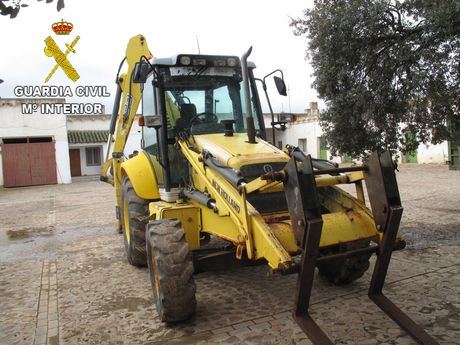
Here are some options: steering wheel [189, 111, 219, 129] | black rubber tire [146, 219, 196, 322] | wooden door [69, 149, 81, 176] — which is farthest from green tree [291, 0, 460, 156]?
wooden door [69, 149, 81, 176]

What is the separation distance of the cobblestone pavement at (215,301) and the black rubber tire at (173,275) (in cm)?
21

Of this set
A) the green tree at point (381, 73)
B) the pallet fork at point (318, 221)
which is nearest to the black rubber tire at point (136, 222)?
the pallet fork at point (318, 221)

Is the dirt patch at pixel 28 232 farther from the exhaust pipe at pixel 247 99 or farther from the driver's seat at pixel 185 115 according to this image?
the exhaust pipe at pixel 247 99

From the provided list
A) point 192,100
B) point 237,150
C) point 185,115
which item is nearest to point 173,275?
point 237,150

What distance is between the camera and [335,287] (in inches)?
207

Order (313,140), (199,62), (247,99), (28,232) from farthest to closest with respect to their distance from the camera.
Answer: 1. (313,140)
2. (28,232)
3. (199,62)
4. (247,99)

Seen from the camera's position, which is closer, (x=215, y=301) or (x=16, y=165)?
(x=215, y=301)

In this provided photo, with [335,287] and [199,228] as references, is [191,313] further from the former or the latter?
[335,287]

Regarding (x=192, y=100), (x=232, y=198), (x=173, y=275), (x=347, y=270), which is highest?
(x=192, y=100)

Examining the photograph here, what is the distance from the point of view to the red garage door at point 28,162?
28.6m

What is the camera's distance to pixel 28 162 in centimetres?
2897

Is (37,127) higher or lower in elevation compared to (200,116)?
higher

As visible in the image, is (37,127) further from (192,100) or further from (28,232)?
(192,100)

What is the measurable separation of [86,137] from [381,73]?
29.6 metres
